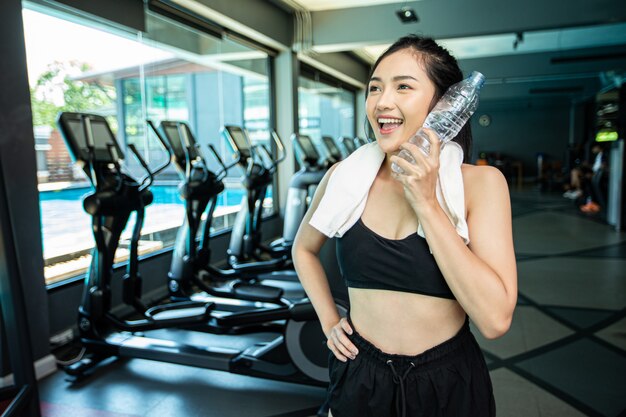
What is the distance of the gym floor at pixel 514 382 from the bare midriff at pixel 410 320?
1.57m

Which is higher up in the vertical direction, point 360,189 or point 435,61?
point 435,61

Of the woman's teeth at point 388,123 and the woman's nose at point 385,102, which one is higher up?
the woman's nose at point 385,102

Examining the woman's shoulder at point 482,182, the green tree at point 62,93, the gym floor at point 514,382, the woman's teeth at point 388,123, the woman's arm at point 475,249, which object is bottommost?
the gym floor at point 514,382

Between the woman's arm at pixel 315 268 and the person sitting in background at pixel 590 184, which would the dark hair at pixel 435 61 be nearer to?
the woman's arm at pixel 315 268

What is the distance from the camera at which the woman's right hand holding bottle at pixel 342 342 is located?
1.04 meters

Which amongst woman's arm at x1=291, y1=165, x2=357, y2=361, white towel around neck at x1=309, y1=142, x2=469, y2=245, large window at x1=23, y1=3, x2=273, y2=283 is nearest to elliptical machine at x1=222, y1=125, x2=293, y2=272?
large window at x1=23, y1=3, x2=273, y2=283

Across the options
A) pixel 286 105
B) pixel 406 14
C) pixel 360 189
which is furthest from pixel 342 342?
pixel 286 105

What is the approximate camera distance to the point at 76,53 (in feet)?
12.3

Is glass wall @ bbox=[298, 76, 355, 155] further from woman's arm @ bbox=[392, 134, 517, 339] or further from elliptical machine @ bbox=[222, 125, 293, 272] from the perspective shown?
woman's arm @ bbox=[392, 134, 517, 339]

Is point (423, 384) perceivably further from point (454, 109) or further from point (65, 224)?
point (65, 224)

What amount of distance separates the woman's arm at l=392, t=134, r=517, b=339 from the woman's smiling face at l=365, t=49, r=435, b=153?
0.15 m

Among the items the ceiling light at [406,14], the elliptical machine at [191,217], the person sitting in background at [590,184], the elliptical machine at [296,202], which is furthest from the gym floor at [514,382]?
the person sitting in background at [590,184]

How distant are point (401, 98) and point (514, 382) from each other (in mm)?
2260

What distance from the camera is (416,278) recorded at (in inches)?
37.0
